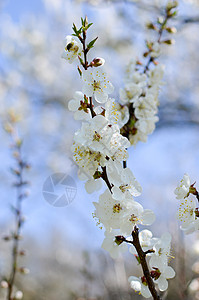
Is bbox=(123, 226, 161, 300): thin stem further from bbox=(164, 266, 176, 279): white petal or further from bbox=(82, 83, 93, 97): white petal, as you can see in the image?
bbox=(82, 83, 93, 97): white petal

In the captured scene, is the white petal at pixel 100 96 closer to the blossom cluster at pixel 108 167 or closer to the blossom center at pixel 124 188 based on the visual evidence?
the blossom cluster at pixel 108 167

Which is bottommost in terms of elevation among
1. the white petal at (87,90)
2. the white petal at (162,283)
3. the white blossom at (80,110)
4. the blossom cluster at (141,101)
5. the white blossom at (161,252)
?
the white petal at (162,283)

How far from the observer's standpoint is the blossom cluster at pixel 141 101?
1.47 meters

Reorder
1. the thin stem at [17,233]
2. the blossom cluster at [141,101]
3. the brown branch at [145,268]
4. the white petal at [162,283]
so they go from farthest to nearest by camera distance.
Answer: the thin stem at [17,233] < the blossom cluster at [141,101] < the white petal at [162,283] < the brown branch at [145,268]

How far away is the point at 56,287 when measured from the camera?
604cm

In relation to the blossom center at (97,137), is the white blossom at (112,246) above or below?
below

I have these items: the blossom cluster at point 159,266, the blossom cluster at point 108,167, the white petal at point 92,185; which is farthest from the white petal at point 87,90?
the blossom cluster at point 159,266

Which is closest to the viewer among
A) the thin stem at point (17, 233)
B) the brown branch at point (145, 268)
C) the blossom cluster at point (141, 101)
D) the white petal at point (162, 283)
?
→ the brown branch at point (145, 268)

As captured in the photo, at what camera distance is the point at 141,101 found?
4.83ft

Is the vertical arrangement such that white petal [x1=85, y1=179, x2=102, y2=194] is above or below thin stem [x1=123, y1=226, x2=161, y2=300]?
above

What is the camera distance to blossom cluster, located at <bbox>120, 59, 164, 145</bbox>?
147cm

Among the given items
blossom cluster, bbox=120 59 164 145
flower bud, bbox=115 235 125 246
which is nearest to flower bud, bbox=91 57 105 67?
blossom cluster, bbox=120 59 164 145

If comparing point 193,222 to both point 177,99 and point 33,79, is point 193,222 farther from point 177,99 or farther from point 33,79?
point 33,79

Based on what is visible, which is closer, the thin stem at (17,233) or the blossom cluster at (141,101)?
the blossom cluster at (141,101)
